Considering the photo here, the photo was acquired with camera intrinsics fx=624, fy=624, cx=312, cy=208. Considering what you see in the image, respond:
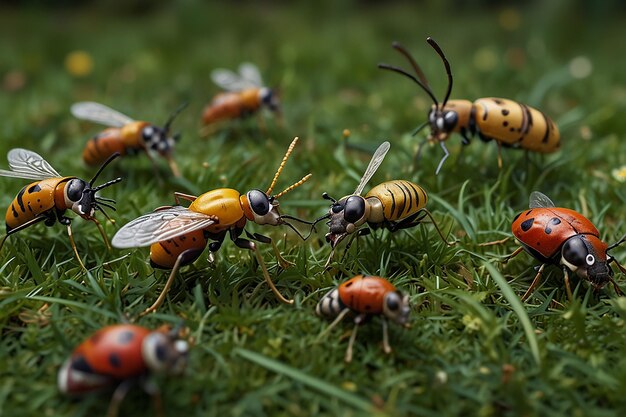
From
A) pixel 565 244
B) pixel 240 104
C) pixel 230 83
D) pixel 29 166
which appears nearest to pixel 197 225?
pixel 29 166

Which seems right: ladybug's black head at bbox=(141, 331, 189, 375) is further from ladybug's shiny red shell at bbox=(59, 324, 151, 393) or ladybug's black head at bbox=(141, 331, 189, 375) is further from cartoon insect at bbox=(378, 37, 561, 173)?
cartoon insect at bbox=(378, 37, 561, 173)

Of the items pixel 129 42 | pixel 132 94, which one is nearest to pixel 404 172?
pixel 132 94

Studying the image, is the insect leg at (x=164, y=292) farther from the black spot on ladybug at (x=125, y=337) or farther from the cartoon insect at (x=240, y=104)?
the cartoon insect at (x=240, y=104)

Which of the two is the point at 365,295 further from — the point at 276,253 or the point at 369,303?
the point at 276,253

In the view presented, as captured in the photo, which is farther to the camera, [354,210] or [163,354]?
[354,210]

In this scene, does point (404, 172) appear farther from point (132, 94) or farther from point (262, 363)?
point (132, 94)

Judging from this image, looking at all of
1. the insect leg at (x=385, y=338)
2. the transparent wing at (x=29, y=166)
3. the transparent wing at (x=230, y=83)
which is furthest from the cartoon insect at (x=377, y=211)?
the transparent wing at (x=230, y=83)
